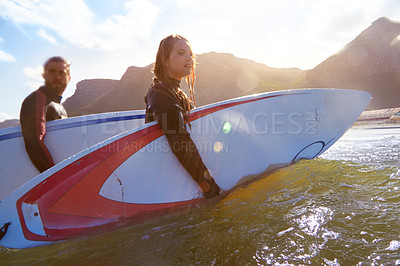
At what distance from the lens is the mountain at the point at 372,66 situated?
39.3 meters

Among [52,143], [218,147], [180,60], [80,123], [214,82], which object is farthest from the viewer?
[214,82]

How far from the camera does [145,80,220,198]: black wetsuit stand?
152cm

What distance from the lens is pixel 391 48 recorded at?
39.3m

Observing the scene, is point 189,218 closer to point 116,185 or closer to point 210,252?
point 210,252

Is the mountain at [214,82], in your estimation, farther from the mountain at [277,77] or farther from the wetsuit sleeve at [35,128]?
the wetsuit sleeve at [35,128]

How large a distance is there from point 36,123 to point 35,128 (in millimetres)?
50

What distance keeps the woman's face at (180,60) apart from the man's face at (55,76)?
3.95 feet

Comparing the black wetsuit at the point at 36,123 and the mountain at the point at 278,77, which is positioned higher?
the mountain at the point at 278,77

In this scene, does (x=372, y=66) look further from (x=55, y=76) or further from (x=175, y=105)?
(x=55, y=76)

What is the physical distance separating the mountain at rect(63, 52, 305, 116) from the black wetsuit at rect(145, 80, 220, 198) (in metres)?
53.2

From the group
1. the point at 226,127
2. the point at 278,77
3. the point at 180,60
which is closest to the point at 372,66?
the point at 278,77

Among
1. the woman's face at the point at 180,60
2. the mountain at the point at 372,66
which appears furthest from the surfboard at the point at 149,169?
the mountain at the point at 372,66

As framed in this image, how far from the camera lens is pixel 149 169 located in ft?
5.31

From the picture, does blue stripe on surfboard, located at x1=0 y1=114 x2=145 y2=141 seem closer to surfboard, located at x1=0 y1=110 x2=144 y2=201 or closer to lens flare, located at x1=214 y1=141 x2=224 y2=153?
surfboard, located at x1=0 y1=110 x2=144 y2=201
